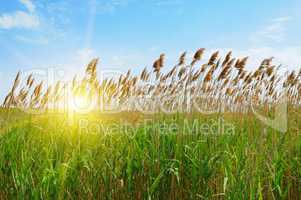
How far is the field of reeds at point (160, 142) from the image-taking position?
223 cm

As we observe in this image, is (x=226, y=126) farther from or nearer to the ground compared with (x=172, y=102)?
nearer to the ground

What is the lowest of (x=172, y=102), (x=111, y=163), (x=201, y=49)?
(x=111, y=163)

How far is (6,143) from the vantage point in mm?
2936

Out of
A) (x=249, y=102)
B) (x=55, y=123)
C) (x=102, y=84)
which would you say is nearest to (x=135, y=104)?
(x=102, y=84)

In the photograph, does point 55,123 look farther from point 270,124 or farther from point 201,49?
point 270,124

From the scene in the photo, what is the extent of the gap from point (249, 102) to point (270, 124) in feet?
2.63

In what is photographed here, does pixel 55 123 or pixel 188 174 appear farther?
pixel 55 123

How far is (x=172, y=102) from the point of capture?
4.04 metres

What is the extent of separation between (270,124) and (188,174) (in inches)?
83.0

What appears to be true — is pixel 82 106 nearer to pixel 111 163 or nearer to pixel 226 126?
pixel 226 126

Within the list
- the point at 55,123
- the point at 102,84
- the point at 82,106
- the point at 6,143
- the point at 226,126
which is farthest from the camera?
the point at 82,106

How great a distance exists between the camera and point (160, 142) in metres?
2.67

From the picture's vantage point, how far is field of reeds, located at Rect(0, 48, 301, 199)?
2.23 meters

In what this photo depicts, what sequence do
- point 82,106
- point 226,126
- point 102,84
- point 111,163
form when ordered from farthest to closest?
point 82,106
point 102,84
point 226,126
point 111,163
